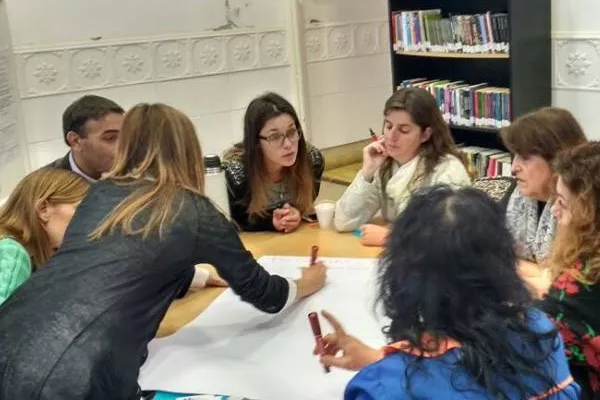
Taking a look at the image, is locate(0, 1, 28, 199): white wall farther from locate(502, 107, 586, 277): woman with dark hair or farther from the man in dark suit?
locate(502, 107, 586, 277): woman with dark hair

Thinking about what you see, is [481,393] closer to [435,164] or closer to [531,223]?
[531,223]

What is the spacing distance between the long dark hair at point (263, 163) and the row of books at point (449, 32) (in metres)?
1.61

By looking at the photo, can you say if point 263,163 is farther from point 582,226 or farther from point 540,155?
point 582,226

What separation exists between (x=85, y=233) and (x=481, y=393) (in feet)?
3.05

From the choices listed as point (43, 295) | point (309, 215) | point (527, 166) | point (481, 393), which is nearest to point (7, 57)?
point (309, 215)

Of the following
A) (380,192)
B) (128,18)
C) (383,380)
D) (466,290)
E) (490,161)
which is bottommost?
(490,161)

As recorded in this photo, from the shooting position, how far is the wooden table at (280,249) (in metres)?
1.87

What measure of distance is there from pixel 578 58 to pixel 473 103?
1.90 feet

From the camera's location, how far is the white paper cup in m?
2.43

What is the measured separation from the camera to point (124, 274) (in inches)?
58.5

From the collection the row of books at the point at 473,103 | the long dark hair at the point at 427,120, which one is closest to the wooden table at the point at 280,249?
the long dark hair at the point at 427,120

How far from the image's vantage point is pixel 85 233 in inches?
60.9

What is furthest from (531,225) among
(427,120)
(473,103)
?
(473,103)

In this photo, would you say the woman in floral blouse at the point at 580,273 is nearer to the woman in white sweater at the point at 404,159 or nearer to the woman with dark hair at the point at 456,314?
the woman with dark hair at the point at 456,314
